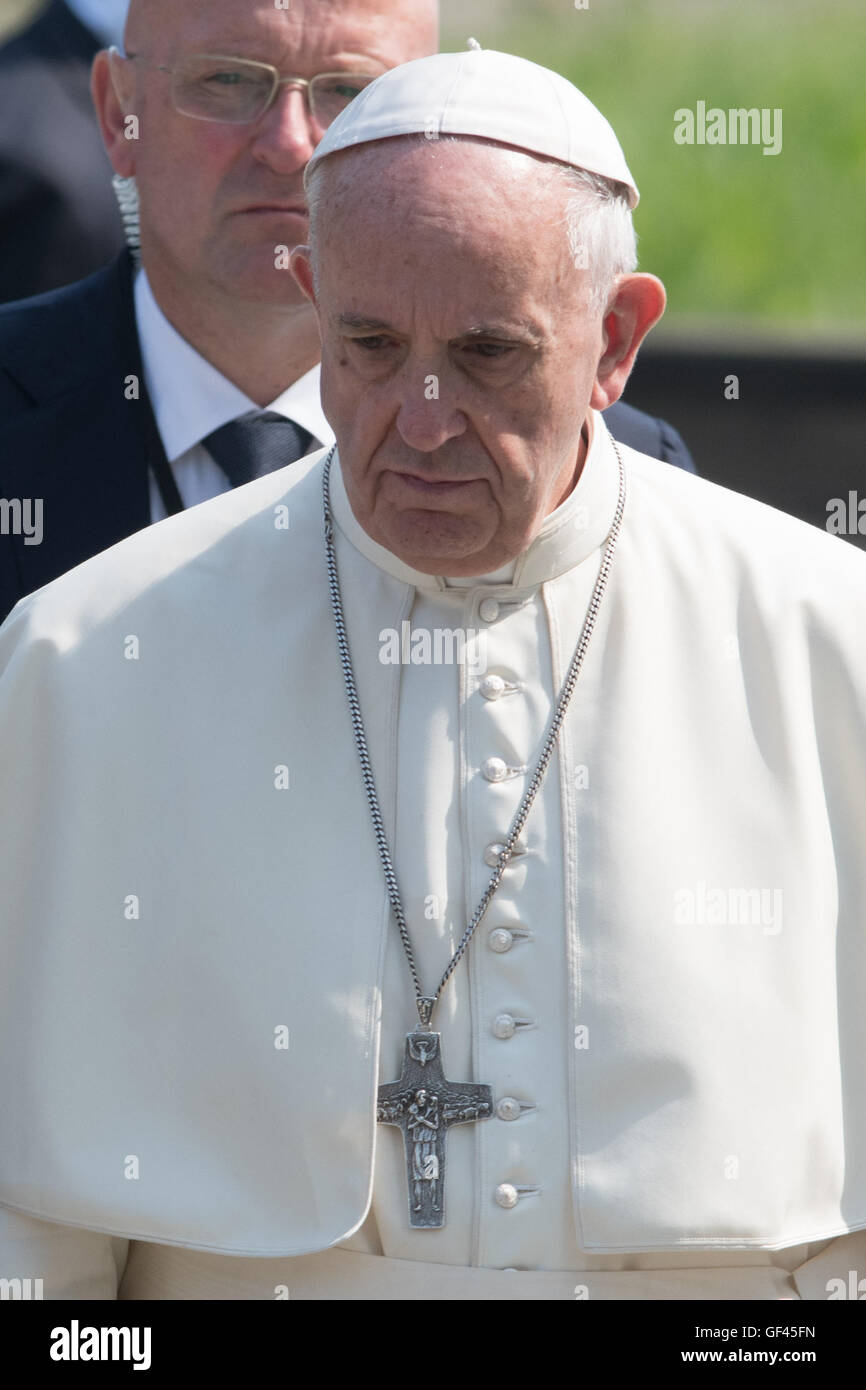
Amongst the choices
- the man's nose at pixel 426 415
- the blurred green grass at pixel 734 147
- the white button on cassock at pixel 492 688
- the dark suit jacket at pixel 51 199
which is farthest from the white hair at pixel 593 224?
the blurred green grass at pixel 734 147

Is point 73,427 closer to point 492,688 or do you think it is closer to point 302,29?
point 302,29

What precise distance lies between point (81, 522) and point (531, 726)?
1.63 m

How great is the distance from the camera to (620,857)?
3.01 meters

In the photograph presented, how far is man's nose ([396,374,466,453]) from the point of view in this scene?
9.04 ft

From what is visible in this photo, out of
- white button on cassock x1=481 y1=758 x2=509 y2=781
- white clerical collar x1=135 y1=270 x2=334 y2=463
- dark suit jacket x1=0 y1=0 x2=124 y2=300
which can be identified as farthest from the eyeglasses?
dark suit jacket x1=0 y1=0 x2=124 y2=300

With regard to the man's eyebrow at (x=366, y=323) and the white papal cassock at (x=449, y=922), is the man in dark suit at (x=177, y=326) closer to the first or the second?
the white papal cassock at (x=449, y=922)

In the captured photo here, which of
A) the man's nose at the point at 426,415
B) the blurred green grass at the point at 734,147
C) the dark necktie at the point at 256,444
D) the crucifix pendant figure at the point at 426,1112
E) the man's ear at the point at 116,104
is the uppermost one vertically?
the blurred green grass at the point at 734,147

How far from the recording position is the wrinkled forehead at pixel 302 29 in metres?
4.15

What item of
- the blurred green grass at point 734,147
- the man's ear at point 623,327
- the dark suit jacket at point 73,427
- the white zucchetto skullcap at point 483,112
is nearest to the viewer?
the white zucchetto skullcap at point 483,112

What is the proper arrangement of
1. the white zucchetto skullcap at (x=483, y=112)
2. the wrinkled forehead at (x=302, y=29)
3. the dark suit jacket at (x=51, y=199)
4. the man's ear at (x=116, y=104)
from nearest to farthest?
the white zucchetto skullcap at (x=483, y=112), the wrinkled forehead at (x=302, y=29), the man's ear at (x=116, y=104), the dark suit jacket at (x=51, y=199)

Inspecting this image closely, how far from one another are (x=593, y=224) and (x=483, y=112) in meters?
0.21

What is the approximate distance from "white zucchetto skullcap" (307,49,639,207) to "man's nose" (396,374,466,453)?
348 mm
